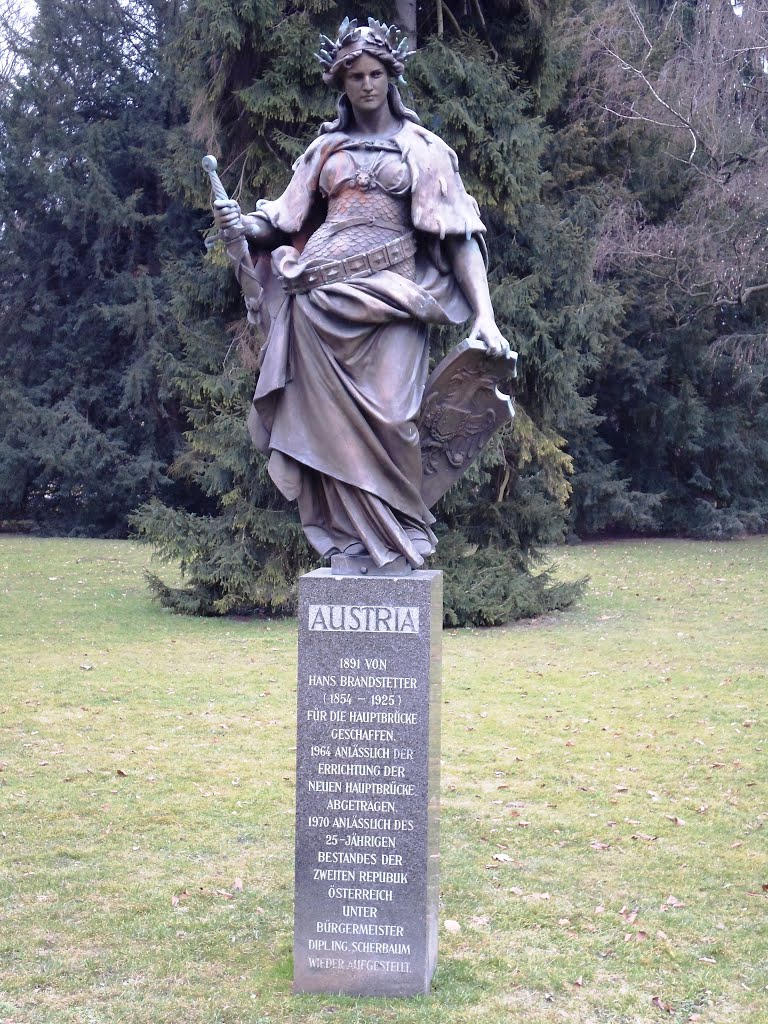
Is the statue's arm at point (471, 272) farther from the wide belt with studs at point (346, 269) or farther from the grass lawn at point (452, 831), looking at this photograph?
the grass lawn at point (452, 831)

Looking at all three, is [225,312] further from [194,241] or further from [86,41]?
[86,41]

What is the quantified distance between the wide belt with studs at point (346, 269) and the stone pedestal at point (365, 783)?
1091mm

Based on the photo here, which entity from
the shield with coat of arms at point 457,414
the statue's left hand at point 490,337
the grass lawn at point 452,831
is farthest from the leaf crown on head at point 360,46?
the grass lawn at point 452,831

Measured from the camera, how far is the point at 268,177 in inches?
503

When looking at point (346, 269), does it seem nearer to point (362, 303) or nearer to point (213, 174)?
point (362, 303)

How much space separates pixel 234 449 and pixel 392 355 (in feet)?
28.6

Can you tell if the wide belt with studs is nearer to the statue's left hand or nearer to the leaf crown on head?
the statue's left hand

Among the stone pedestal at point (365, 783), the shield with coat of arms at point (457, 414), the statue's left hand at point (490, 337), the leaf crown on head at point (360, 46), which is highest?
the leaf crown on head at point (360, 46)

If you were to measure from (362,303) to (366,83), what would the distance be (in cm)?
86

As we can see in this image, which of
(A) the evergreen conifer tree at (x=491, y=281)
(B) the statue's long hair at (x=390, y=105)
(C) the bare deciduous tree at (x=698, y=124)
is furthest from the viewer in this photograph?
(C) the bare deciduous tree at (x=698, y=124)

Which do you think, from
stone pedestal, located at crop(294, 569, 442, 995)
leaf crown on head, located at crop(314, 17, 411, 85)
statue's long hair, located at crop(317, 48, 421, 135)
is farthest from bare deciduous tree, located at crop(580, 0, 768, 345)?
stone pedestal, located at crop(294, 569, 442, 995)

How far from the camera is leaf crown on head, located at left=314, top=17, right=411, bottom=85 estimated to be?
4578mm

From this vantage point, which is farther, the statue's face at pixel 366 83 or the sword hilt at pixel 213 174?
the statue's face at pixel 366 83

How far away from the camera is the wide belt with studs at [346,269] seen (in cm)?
461
